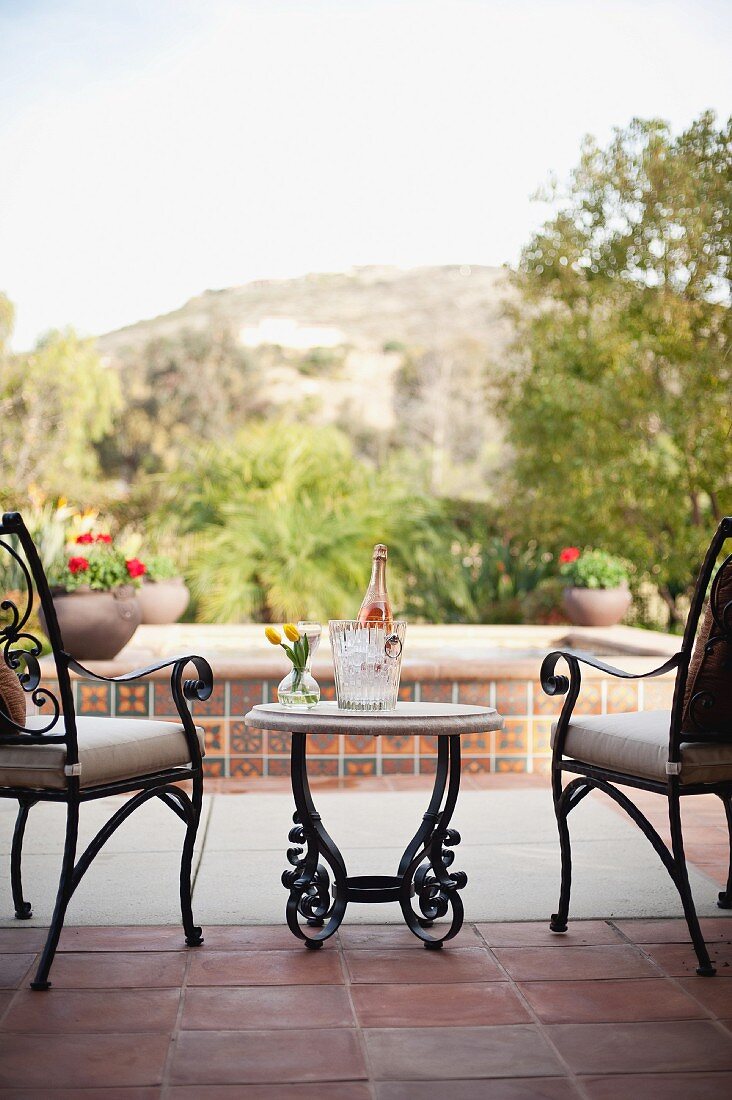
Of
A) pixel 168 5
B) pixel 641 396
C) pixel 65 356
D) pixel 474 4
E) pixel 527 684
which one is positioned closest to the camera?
pixel 527 684

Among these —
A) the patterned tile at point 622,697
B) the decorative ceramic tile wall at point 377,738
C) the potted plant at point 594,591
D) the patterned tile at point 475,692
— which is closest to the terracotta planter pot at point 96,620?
the decorative ceramic tile wall at point 377,738

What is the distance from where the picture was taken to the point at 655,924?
2.75m

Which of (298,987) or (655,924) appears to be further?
(655,924)

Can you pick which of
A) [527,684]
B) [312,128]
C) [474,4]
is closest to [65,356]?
[474,4]

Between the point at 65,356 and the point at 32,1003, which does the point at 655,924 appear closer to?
the point at 32,1003

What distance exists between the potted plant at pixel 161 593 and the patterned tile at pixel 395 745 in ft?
11.7

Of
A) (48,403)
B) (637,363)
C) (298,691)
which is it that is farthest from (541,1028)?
(48,403)

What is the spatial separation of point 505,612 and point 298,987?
739 centimetres

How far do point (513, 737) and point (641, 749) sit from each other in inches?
97.6

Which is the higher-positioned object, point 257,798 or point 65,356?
point 65,356

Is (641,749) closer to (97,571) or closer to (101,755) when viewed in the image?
(101,755)

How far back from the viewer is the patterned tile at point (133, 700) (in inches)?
187

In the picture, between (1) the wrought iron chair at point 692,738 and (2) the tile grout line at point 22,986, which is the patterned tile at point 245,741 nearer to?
(2) the tile grout line at point 22,986

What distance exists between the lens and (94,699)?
15.6 ft
